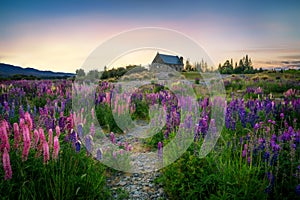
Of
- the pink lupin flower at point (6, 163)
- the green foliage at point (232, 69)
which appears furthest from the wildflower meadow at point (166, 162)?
the green foliage at point (232, 69)

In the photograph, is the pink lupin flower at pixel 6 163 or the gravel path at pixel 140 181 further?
the gravel path at pixel 140 181

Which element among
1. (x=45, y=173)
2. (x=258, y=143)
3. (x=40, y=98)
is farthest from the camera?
(x=40, y=98)

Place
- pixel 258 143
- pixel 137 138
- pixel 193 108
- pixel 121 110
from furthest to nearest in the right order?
pixel 121 110, pixel 137 138, pixel 193 108, pixel 258 143

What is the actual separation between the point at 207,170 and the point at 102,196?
1.49m

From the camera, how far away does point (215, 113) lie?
5828 millimetres

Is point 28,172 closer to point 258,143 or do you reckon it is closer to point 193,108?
point 258,143

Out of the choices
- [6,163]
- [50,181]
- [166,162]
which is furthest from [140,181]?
[6,163]

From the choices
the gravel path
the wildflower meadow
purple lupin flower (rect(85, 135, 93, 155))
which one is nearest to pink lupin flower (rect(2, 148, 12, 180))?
the wildflower meadow

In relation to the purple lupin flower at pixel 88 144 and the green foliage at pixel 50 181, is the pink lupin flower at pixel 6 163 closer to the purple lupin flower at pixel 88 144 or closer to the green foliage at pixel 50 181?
the green foliage at pixel 50 181

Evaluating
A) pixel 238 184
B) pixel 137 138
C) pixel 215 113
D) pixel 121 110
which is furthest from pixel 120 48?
pixel 238 184

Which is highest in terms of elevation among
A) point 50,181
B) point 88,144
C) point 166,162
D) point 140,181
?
point 88,144

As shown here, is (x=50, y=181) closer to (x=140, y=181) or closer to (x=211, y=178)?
(x=140, y=181)

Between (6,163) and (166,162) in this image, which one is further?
(166,162)

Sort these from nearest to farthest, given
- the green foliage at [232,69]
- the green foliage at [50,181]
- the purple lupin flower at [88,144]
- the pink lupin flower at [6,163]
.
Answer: the pink lupin flower at [6,163], the green foliage at [50,181], the purple lupin flower at [88,144], the green foliage at [232,69]
